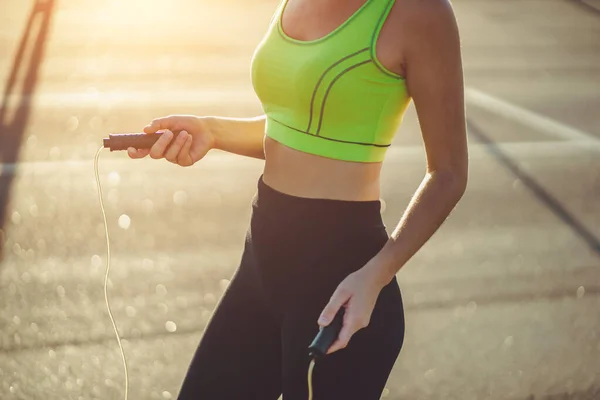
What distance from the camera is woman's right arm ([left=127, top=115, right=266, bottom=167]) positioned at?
2.54 meters

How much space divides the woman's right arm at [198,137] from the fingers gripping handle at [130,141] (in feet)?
0.05

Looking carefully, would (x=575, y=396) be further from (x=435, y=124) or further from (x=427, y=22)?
(x=427, y=22)

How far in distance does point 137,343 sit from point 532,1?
45.2ft

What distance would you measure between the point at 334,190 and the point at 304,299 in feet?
0.88

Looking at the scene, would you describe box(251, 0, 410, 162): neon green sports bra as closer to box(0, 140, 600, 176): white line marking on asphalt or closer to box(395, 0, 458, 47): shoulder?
box(395, 0, 458, 47): shoulder

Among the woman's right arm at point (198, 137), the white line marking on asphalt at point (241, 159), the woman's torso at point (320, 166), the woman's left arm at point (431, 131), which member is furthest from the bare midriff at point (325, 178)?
the white line marking on asphalt at point (241, 159)

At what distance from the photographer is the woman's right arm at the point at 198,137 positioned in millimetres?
2539

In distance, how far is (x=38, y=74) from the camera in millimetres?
10398

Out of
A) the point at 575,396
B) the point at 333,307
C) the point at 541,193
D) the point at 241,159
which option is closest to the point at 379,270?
the point at 333,307

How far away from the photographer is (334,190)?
92.6 inches

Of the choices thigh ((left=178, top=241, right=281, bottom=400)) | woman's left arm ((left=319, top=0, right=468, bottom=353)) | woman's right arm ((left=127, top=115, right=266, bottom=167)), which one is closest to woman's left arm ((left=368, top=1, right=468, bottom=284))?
woman's left arm ((left=319, top=0, right=468, bottom=353))

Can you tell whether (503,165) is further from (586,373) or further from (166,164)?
(586,373)

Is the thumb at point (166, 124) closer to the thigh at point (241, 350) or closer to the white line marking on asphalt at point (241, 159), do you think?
the thigh at point (241, 350)

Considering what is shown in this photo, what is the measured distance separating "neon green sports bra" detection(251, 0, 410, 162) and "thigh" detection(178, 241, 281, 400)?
0.37 meters
